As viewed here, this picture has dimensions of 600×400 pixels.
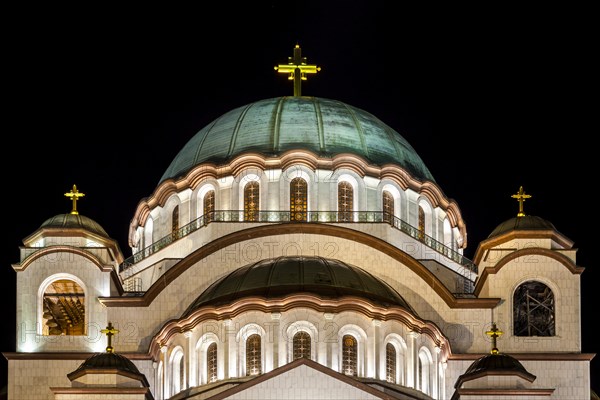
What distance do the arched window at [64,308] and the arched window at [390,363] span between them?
959 cm

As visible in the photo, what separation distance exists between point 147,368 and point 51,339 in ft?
11.1

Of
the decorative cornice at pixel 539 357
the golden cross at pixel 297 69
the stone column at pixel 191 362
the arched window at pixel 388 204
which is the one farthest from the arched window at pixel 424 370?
the golden cross at pixel 297 69

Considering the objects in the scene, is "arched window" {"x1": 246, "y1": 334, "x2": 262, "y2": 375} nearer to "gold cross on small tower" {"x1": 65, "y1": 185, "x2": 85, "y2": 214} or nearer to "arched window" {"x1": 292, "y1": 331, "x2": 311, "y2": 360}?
"arched window" {"x1": 292, "y1": 331, "x2": 311, "y2": 360}

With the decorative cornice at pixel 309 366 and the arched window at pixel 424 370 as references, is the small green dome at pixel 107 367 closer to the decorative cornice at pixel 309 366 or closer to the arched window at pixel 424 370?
the decorative cornice at pixel 309 366

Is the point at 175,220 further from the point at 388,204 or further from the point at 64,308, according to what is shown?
the point at 388,204

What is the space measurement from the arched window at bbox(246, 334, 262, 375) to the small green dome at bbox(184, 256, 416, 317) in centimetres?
131

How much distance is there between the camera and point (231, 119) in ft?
281

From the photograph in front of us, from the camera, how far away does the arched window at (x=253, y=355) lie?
241 ft

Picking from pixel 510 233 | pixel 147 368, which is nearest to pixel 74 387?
pixel 147 368

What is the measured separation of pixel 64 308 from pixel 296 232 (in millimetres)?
7510

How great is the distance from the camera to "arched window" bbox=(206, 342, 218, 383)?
2904 inches

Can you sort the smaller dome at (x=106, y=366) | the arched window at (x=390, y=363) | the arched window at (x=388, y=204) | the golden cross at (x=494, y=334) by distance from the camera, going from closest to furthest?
the smaller dome at (x=106, y=366), the golden cross at (x=494, y=334), the arched window at (x=390, y=363), the arched window at (x=388, y=204)

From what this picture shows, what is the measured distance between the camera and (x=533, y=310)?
77.7 m

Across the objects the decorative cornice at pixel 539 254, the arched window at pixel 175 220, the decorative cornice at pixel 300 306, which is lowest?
the decorative cornice at pixel 300 306
